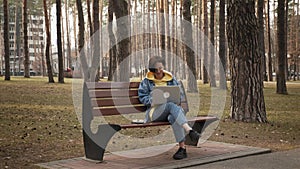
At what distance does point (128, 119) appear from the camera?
12.8 meters

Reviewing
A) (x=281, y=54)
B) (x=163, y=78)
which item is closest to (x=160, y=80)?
(x=163, y=78)

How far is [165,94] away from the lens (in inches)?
306

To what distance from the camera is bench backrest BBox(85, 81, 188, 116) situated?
732 cm

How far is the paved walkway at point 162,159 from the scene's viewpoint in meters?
6.90

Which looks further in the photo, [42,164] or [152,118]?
[152,118]

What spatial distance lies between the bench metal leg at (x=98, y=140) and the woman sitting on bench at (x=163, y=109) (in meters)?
0.86

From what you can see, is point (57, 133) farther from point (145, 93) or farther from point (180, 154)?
point (180, 154)

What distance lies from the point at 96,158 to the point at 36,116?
6.30 metres

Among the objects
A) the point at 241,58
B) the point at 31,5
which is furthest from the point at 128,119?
the point at 31,5

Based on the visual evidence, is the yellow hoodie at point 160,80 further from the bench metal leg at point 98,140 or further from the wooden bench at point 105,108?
the bench metal leg at point 98,140

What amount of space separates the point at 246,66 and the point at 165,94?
14.6 feet

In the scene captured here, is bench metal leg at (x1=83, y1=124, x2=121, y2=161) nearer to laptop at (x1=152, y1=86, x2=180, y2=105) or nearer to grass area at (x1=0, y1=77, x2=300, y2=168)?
grass area at (x1=0, y1=77, x2=300, y2=168)

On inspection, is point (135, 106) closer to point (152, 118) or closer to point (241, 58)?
point (152, 118)

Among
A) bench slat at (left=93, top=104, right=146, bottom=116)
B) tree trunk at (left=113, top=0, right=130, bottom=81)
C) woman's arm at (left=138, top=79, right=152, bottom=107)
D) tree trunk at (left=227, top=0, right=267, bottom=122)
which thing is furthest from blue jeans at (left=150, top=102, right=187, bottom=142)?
tree trunk at (left=113, top=0, right=130, bottom=81)
